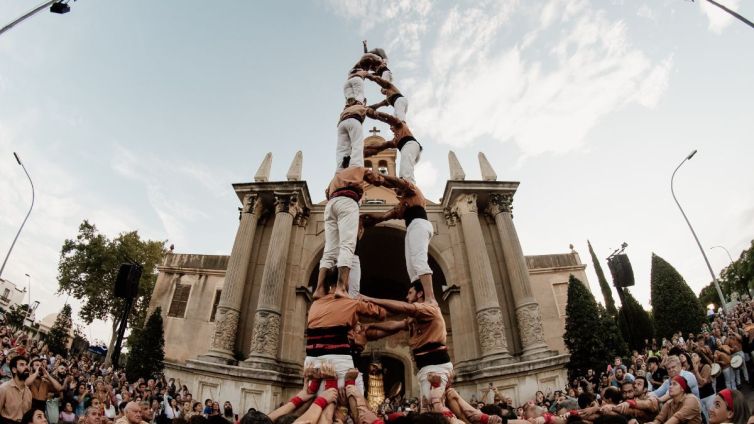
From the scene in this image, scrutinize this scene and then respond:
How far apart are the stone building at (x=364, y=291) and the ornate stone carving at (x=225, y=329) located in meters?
0.04

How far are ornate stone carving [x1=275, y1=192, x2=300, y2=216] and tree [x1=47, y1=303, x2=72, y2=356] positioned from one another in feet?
79.6

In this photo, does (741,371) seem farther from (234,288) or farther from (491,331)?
(234,288)

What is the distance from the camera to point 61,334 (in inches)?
1443

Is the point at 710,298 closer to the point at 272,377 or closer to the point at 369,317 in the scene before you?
the point at 272,377

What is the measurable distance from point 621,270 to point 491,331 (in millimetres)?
5764

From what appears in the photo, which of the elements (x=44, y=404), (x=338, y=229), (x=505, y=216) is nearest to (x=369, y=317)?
(x=338, y=229)

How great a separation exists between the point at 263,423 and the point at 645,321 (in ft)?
93.1

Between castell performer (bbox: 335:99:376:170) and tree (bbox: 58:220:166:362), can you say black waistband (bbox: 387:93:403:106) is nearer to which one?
castell performer (bbox: 335:99:376:170)

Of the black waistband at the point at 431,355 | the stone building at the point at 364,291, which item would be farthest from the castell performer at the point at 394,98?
the stone building at the point at 364,291

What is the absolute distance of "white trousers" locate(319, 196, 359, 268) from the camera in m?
4.76

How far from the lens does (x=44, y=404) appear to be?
301 inches

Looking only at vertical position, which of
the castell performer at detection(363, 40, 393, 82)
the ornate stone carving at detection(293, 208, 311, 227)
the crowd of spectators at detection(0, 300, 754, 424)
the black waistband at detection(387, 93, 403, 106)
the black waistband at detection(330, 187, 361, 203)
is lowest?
the crowd of spectators at detection(0, 300, 754, 424)

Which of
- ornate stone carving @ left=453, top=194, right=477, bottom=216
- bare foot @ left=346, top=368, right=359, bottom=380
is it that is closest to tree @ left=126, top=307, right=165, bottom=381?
ornate stone carving @ left=453, top=194, right=477, bottom=216

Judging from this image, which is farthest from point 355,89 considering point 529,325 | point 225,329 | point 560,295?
point 560,295
